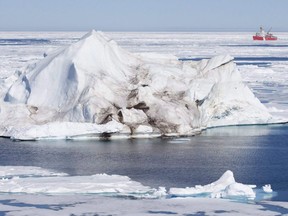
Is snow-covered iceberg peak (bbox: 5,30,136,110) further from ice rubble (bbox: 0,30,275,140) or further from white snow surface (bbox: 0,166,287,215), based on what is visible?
white snow surface (bbox: 0,166,287,215)

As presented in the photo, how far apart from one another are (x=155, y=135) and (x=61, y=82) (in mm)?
4410

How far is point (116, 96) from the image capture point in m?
25.5

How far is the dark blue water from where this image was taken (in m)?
18.2

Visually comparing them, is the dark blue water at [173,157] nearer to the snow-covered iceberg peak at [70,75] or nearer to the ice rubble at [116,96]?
the ice rubble at [116,96]

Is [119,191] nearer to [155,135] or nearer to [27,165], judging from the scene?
[27,165]

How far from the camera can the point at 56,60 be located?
87.2 ft

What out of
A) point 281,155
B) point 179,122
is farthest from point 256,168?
point 179,122

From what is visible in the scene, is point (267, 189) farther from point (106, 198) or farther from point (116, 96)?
point (116, 96)

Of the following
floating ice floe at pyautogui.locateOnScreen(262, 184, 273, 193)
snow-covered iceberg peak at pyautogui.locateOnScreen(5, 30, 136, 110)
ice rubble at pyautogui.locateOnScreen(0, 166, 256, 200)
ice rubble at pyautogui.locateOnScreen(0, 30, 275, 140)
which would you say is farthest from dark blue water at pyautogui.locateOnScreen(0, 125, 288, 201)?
snow-covered iceberg peak at pyautogui.locateOnScreen(5, 30, 136, 110)

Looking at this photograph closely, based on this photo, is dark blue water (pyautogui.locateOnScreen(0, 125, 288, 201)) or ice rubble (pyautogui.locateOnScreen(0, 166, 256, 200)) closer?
ice rubble (pyautogui.locateOnScreen(0, 166, 256, 200))

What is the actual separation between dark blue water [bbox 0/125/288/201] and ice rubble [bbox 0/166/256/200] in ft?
2.45

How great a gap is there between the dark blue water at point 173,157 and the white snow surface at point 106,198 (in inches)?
34.9

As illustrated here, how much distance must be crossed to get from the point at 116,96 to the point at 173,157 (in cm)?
524

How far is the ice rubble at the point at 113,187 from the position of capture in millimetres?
16031
